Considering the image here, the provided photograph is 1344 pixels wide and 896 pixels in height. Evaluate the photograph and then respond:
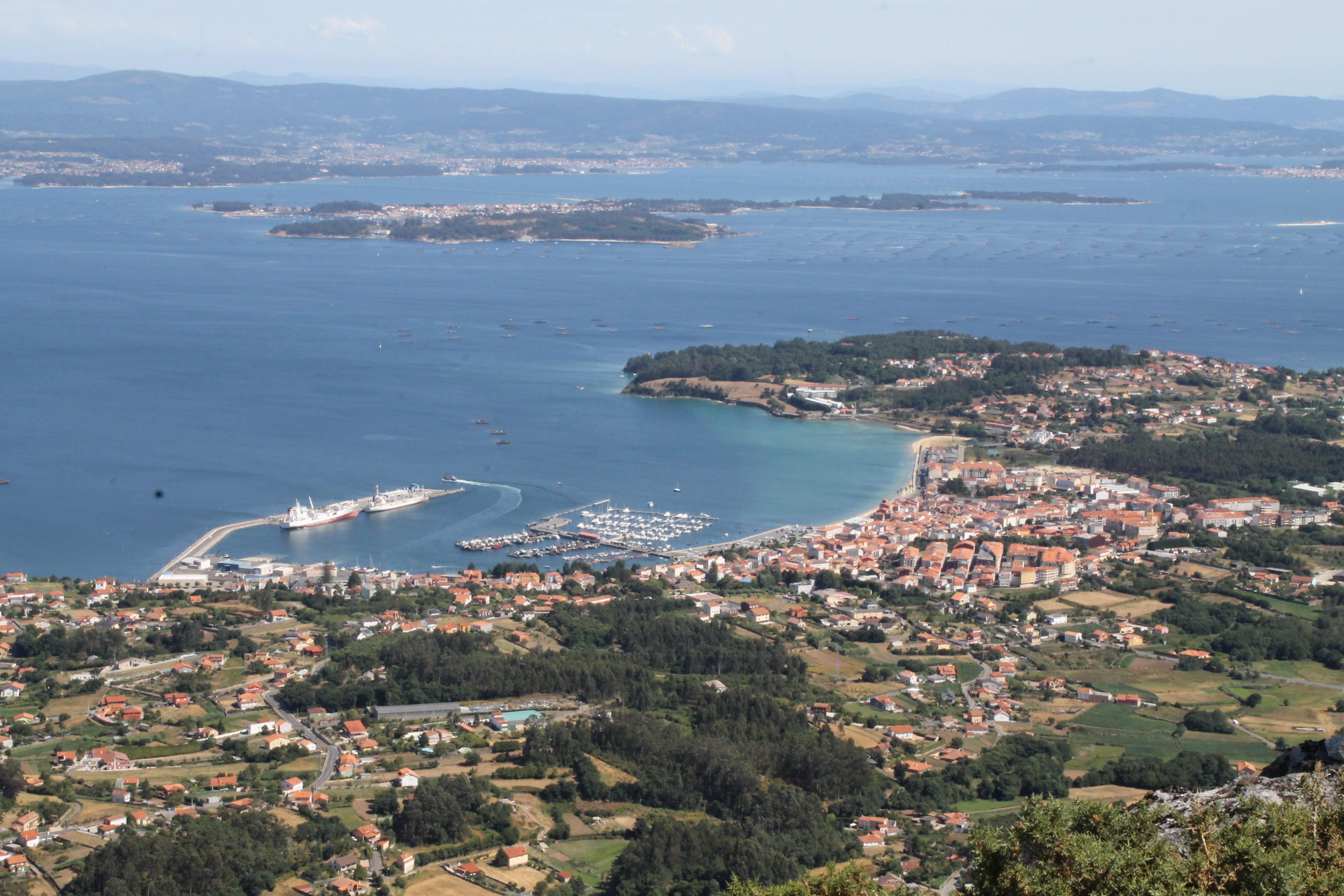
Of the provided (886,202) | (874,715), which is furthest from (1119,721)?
(886,202)

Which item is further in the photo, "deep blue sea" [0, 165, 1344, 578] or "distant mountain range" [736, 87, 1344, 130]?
"distant mountain range" [736, 87, 1344, 130]

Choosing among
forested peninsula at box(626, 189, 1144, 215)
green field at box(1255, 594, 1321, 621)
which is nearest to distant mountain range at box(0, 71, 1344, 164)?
forested peninsula at box(626, 189, 1144, 215)

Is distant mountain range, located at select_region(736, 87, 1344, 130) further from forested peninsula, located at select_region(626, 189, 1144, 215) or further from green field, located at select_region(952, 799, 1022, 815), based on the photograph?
green field, located at select_region(952, 799, 1022, 815)

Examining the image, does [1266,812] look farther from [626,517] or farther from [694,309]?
[694,309]

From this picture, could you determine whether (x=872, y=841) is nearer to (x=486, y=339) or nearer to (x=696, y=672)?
(x=696, y=672)

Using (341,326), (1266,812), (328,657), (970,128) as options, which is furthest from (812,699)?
(970,128)

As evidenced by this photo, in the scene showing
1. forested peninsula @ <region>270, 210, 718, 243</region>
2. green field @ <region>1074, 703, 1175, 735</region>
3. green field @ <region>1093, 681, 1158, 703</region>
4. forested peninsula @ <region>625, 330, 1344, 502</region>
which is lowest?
green field @ <region>1093, 681, 1158, 703</region>
